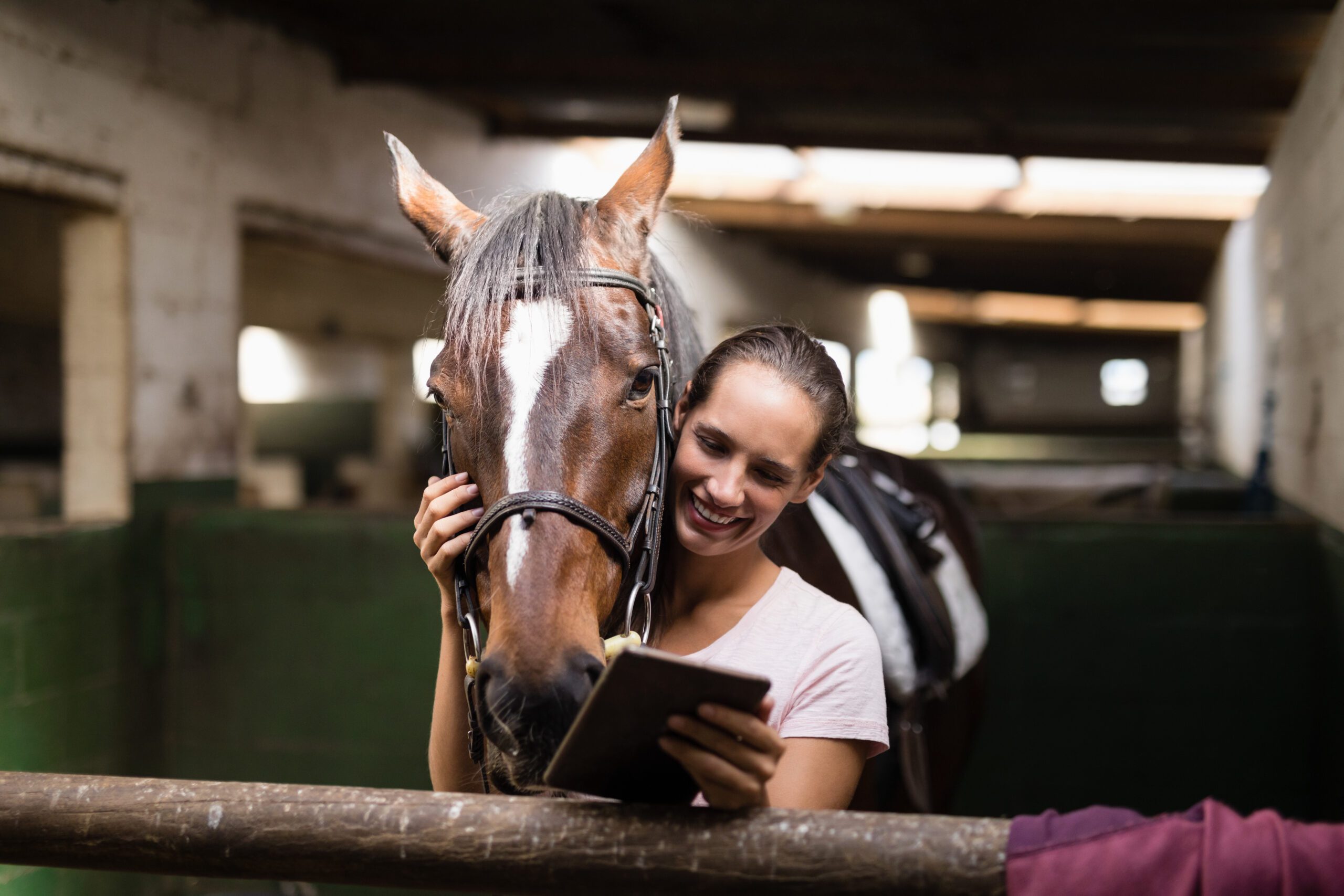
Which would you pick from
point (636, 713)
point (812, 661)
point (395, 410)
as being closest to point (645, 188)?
point (812, 661)

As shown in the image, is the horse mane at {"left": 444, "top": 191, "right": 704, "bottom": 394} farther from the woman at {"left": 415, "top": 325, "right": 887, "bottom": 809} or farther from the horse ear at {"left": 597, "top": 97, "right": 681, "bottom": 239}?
the woman at {"left": 415, "top": 325, "right": 887, "bottom": 809}

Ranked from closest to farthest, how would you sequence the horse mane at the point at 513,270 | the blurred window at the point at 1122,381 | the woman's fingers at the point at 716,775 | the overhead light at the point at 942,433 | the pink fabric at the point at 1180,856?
the pink fabric at the point at 1180,856 < the woman's fingers at the point at 716,775 < the horse mane at the point at 513,270 < the overhead light at the point at 942,433 < the blurred window at the point at 1122,381

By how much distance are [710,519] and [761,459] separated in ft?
0.28

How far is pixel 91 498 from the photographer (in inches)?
122

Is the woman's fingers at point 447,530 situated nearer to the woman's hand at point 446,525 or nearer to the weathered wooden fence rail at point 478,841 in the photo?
the woman's hand at point 446,525

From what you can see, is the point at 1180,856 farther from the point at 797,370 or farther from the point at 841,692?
the point at 797,370

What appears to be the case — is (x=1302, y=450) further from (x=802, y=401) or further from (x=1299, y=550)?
(x=802, y=401)

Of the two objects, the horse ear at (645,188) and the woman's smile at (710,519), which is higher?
the horse ear at (645,188)

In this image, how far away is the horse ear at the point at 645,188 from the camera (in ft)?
4.05

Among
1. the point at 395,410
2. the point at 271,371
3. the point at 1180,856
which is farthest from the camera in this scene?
the point at 271,371

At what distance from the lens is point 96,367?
10.1 feet

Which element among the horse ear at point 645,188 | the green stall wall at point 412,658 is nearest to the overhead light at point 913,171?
the green stall wall at point 412,658

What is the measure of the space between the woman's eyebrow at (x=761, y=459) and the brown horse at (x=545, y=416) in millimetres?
79

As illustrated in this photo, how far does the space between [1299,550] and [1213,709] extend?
1.70 feet
